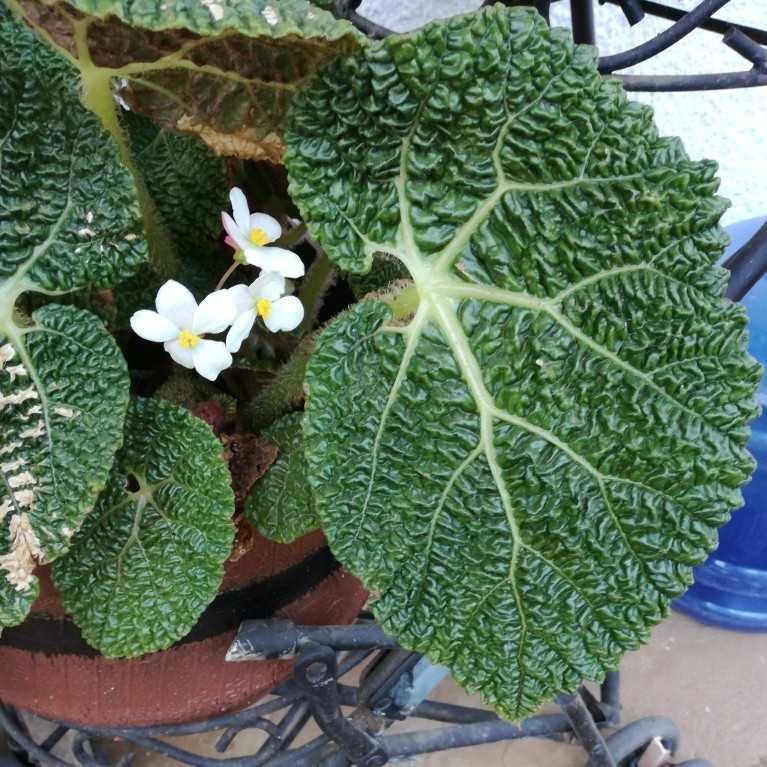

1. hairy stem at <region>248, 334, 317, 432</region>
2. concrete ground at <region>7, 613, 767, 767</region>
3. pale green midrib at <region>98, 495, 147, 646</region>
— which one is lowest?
concrete ground at <region>7, 613, 767, 767</region>

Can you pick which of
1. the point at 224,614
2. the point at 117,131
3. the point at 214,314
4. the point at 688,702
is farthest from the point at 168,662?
the point at 688,702

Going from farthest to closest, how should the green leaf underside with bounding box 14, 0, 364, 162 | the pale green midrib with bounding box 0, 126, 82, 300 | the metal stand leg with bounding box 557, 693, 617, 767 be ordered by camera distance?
1. the metal stand leg with bounding box 557, 693, 617, 767
2. the pale green midrib with bounding box 0, 126, 82, 300
3. the green leaf underside with bounding box 14, 0, 364, 162

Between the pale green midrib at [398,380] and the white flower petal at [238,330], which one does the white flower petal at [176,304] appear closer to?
the white flower petal at [238,330]

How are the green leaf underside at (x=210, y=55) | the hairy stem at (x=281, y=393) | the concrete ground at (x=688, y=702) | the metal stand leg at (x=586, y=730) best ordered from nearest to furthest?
the green leaf underside at (x=210, y=55) < the hairy stem at (x=281, y=393) < the metal stand leg at (x=586, y=730) < the concrete ground at (x=688, y=702)

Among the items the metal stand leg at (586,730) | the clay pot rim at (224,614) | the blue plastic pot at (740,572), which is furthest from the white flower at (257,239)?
the blue plastic pot at (740,572)

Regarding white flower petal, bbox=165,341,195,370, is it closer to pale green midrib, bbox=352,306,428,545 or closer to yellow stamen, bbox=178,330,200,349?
yellow stamen, bbox=178,330,200,349

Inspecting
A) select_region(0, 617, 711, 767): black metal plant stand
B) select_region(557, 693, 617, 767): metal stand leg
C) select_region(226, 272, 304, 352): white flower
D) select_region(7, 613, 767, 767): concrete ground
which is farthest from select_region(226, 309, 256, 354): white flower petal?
select_region(7, 613, 767, 767): concrete ground

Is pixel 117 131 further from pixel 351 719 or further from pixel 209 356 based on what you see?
pixel 351 719
